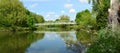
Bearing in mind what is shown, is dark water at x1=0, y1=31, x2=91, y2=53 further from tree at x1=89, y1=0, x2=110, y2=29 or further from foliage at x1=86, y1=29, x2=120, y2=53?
foliage at x1=86, y1=29, x2=120, y2=53

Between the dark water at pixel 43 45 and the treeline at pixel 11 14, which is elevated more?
the treeline at pixel 11 14

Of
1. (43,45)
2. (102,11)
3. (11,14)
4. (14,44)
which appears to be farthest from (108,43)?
(11,14)

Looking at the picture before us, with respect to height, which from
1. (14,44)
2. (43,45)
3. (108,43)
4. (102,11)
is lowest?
(43,45)

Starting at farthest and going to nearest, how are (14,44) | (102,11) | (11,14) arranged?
(11,14) < (102,11) < (14,44)

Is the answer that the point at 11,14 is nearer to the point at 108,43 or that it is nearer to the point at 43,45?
the point at 43,45

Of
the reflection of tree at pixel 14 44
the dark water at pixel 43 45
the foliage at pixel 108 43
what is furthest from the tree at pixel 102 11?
the foliage at pixel 108 43

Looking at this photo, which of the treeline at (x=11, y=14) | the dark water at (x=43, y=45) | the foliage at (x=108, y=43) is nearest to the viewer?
the foliage at (x=108, y=43)

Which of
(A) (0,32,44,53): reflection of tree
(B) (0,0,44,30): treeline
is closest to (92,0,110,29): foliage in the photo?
(A) (0,32,44,53): reflection of tree

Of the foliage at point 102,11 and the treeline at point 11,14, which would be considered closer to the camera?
the foliage at point 102,11

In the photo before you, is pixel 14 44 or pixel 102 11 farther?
pixel 102 11

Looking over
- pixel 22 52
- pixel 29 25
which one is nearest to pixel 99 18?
pixel 22 52

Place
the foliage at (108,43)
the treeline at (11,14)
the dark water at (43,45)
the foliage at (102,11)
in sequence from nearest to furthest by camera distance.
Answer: the foliage at (108,43)
the dark water at (43,45)
the foliage at (102,11)
the treeline at (11,14)

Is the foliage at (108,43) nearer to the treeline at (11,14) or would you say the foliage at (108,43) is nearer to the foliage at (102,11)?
the foliage at (102,11)

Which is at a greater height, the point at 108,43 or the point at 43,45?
the point at 108,43
